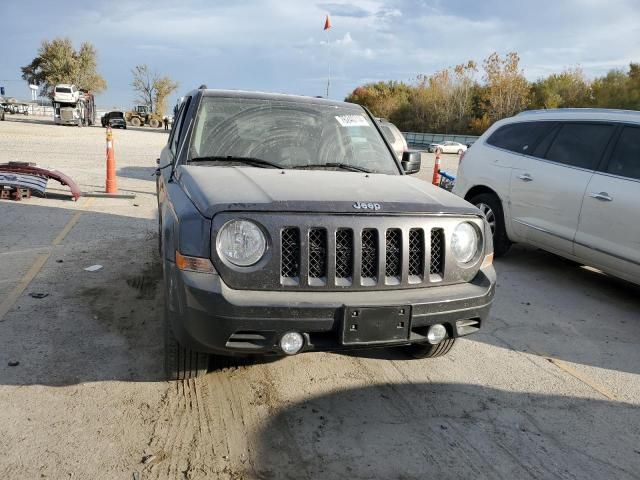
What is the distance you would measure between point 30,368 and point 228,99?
2330mm

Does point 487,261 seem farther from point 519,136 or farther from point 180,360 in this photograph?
point 519,136

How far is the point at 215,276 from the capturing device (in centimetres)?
261

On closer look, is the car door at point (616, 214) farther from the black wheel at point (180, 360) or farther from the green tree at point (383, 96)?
the green tree at point (383, 96)

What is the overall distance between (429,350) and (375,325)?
1.15 meters

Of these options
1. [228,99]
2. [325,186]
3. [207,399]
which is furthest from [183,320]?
[228,99]

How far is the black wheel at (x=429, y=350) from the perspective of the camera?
11.9 ft

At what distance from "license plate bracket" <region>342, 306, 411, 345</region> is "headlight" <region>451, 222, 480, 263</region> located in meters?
0.55

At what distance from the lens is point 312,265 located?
8.91ft

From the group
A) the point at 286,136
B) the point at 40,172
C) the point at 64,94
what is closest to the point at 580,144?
the point at 286,136

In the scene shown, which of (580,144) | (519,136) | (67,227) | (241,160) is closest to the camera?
(241,160)

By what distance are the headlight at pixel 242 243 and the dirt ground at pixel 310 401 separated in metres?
0.94

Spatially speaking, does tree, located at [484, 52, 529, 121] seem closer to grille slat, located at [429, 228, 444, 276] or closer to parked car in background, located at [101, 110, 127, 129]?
parked car in background, located at [101, 110, 127, 129]

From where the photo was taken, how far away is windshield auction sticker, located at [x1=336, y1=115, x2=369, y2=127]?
429cm

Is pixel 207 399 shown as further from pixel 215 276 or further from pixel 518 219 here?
pixel 518 219
